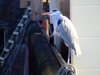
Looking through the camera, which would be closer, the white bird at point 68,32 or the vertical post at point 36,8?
A: the white bird at point 68,32

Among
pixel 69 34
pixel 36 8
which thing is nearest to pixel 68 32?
pixel 69 34

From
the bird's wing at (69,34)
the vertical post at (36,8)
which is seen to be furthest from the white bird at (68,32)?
the vertical post at (36,8)

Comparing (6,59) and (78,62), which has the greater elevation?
(78,62)

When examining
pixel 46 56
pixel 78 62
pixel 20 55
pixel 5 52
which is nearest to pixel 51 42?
pixel 46 56

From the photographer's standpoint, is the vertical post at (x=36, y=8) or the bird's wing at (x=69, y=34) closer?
the bird's wing at (x=69, y=34)

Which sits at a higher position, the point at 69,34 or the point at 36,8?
the point at 36,8

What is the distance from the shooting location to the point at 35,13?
9.06 ft

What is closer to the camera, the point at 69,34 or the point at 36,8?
the point at 69,34

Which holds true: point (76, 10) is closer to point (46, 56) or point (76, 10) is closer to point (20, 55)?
point (46, 56)

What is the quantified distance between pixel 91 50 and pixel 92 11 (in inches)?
9.5

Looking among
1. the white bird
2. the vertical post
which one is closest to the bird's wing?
the white bird

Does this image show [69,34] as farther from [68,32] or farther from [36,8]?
[36,8]

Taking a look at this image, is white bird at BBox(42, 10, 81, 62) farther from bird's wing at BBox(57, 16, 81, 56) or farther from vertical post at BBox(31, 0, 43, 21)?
vertical post at BBox(31, 0, 43, 21)

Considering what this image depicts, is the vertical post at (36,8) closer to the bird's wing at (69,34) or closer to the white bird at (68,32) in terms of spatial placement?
the white bird at (68,32)
